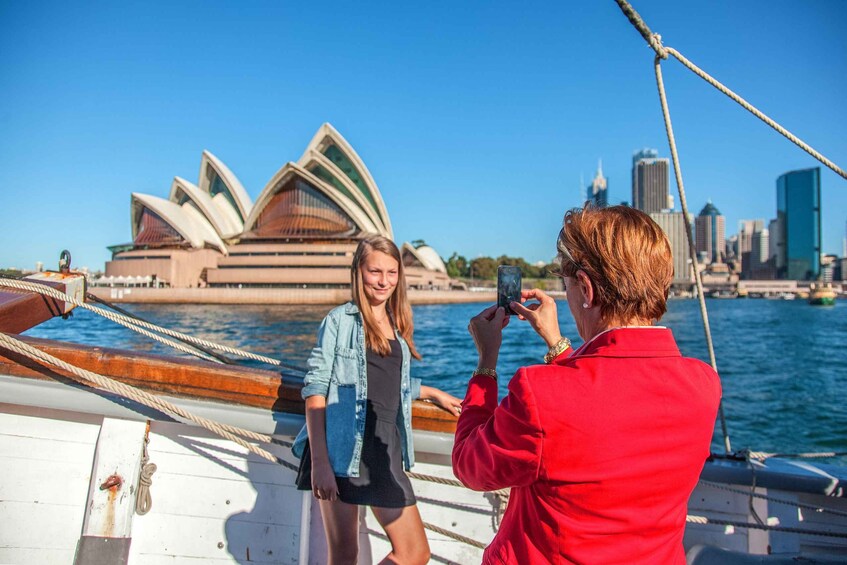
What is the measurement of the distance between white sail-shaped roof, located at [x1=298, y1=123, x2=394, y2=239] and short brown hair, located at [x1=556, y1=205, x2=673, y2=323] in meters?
39.4

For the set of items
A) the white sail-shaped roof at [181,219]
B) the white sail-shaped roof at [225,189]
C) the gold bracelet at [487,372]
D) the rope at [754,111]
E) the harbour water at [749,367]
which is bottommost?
the harbour water at [749,367]

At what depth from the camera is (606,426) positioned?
2.15ft

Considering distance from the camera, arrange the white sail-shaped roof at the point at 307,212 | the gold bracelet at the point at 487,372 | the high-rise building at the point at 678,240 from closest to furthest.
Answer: the gold bracelet at the point at 487,372 → the white sail-shaped roof at the point at 307,212 → the high-rise building at the point at 678,240

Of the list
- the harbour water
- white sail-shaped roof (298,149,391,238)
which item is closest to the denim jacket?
the harbour water

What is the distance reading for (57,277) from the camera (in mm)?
2047

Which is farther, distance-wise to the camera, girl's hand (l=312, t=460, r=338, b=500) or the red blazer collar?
girl's hand (l=312, t=460, r=338, b=500)

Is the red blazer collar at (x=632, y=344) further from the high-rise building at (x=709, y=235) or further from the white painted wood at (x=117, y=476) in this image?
the high-rise building at (x=709, y=235)

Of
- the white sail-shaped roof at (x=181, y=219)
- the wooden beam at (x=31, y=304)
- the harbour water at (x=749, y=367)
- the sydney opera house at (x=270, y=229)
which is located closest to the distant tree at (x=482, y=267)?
the sydney opera house at (x=270, y=229)

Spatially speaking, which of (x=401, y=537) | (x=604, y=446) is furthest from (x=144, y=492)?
(x=604, y=446)

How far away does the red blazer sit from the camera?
65 centimetres

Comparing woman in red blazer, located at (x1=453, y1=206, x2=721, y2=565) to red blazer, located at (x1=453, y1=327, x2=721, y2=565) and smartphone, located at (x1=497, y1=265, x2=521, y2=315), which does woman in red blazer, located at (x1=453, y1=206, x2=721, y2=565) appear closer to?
red blazer, located at (x1=453, y1=327, x2=721, y2=565)

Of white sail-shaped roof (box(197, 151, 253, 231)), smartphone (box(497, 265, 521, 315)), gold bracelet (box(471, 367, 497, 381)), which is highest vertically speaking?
white sail-shaped roof (box(197, 151, 253, 231))

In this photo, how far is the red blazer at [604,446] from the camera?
2.15 ft

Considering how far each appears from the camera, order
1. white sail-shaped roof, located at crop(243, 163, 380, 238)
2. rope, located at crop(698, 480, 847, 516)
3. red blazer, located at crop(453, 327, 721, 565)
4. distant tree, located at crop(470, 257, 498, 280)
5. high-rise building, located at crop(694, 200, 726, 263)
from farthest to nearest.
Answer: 1. high-rise building, located at crop(694, 200, 726, 263)
2. distant tree, located at crop(470, 257, 498, 280)
3. white sail-shaped roof, located at crop(243, 163, 380, 238)
4. rope, located at crop(698, 480, 847, 516)
5. red blazer, located at crop(453, 327, 721, 565)
